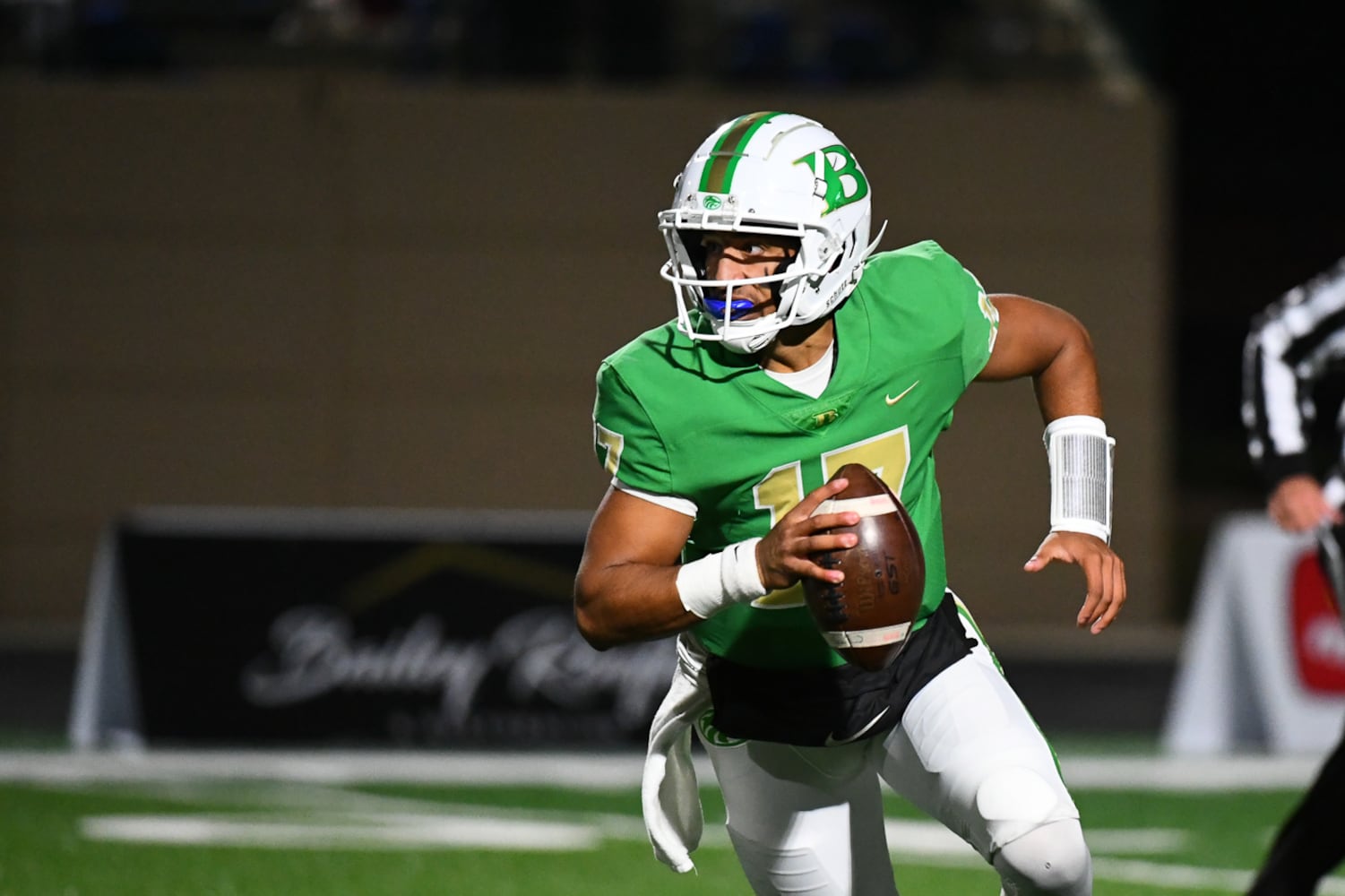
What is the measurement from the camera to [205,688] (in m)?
7.80

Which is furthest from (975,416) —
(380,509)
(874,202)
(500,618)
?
(500,618)

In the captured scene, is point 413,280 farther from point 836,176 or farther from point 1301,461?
point 836,176

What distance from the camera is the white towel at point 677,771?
349 centimetres

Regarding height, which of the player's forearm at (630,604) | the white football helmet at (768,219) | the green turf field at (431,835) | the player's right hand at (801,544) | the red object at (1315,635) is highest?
the white football helmet at (768,219)

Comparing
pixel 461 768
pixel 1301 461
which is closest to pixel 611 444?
pixel 1301 461

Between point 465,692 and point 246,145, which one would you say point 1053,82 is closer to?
point 246,145

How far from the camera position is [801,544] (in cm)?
289

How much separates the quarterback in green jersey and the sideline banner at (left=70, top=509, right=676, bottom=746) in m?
4.34

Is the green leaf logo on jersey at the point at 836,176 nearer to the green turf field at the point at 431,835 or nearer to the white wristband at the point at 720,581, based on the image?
the white wristband at the point at 720,581

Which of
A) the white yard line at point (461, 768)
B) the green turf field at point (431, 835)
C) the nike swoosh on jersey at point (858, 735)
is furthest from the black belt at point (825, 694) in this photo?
the white yard line at point (461, 768)

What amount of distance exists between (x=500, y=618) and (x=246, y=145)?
5.66 metres

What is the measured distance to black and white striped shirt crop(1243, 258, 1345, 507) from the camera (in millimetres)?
4402

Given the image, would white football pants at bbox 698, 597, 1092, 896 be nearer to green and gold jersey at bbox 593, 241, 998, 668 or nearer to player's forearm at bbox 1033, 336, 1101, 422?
green and gold jersey at bbox 593, 241, 998, 668

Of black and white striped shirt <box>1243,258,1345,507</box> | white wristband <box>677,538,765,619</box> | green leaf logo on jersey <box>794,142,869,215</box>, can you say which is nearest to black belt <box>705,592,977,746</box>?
white wristband <box>677,538,765,619</box>
